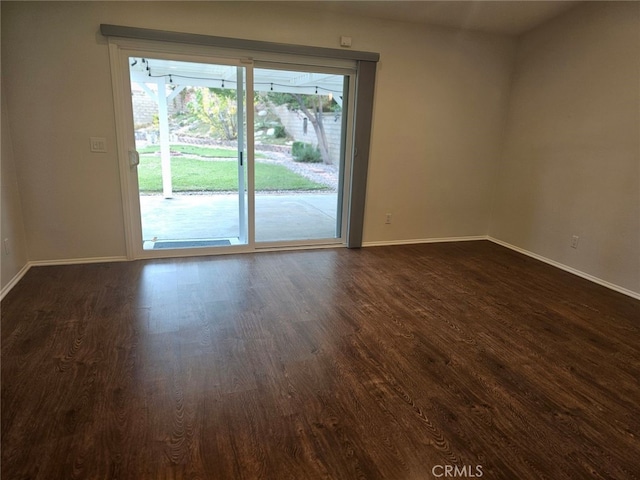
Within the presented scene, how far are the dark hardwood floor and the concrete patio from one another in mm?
1012

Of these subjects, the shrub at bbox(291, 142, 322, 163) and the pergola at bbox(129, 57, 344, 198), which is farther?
the shrub at bbox(291, 142, 322, 163)

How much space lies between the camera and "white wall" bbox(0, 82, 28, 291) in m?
3.04

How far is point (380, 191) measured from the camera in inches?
179

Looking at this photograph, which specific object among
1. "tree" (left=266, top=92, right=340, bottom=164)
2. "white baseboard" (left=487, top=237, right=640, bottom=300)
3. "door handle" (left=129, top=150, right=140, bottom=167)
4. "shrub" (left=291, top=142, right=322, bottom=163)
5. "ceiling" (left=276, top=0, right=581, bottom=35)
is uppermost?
"ceiling" (left=276, top=0, right=581, bottom=35)

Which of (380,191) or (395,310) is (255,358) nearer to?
(395,310)

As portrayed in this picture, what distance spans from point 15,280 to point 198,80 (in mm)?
2448

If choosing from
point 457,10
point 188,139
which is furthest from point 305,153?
point 457,10

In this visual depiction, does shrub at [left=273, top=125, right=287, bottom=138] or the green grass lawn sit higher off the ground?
shrub at [left=273, top=125, right=287, bottom=138]

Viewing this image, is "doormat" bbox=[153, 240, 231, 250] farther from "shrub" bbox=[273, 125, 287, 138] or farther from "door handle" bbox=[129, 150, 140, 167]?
"shrub" bbox=[273, 125, 287, 138]

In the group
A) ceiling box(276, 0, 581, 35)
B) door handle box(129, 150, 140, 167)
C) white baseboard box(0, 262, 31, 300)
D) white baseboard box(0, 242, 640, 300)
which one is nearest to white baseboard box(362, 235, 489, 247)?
white baseboard box(0, 242, 640, 300)

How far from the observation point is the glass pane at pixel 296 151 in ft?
13.3

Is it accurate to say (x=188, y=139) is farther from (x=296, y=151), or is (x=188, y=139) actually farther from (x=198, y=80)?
(x=296, y=151)

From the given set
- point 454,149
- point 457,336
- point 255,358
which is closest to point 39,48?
point 255,358

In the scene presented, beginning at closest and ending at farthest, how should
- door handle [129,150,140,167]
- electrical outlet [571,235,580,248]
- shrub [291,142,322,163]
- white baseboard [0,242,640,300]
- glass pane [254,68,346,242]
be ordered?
white baseboard [0,242,640,300], door handle [129,150,140,167], electrical outlet [571,235,580,248], glass pane [254,68,346,242], shrub [291,142,322,163]
